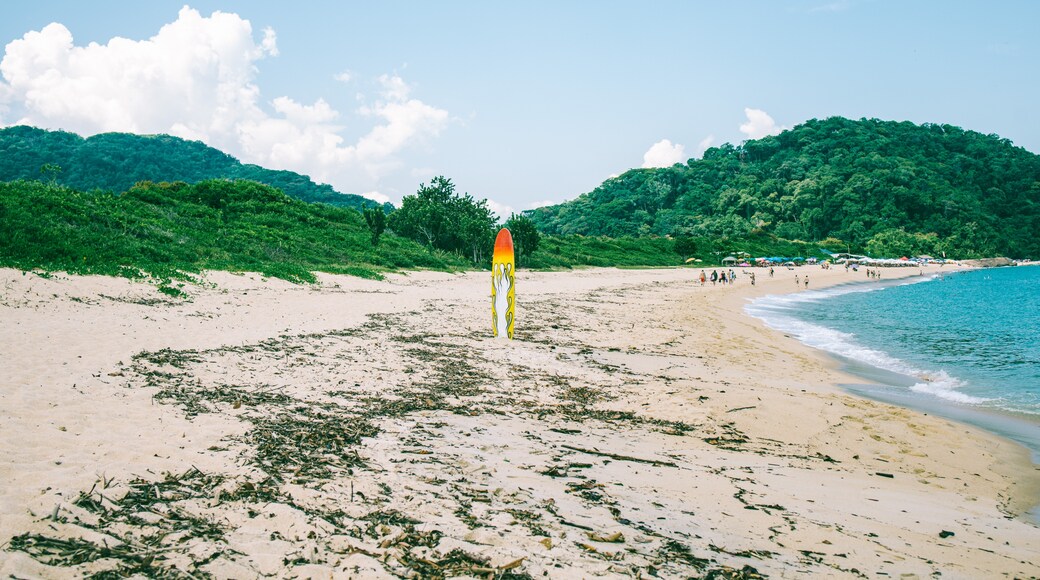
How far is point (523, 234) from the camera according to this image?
46938 millimetres

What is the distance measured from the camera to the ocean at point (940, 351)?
422 inches

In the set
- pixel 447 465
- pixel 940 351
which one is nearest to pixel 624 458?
pixel 447 465

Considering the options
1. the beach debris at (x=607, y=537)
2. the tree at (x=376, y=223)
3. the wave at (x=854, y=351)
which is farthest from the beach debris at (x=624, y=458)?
the tree at (x=376, y=223)

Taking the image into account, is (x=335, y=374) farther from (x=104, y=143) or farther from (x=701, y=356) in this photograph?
(x=104, y=143)

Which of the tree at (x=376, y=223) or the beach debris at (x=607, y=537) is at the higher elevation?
the tree at (x=376, y=223)

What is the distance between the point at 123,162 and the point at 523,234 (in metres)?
82.3

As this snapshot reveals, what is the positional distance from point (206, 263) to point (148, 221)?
6767 mm

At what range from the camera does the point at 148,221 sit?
25.0 m

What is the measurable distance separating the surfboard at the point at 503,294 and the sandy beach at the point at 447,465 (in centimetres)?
187

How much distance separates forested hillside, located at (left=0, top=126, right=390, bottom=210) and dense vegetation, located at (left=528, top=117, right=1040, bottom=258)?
59.8m

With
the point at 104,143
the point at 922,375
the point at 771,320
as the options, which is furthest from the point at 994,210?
the point at 104,143

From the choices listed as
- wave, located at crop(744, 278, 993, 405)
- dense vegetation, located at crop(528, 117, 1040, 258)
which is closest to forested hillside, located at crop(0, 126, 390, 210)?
dense vegetation, located at crop(528, 117, 1040, 258)

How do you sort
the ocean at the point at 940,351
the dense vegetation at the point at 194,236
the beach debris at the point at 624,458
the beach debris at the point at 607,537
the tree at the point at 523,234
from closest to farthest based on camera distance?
the beach debris at the point at 607,537 → the beach debris at the point at 624,458 → the ocean at the point at 940,351 → the dense vegetation at the point at 194,236 → the tree at the point at 523,234

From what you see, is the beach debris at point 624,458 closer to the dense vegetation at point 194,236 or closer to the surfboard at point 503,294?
the surfboard at point 503,294
